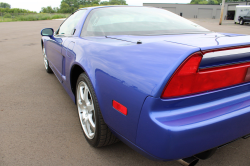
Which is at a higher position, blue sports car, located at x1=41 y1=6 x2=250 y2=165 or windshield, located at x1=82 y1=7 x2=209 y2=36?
windshield, located at x1=82 y1=7 x2=209 y2=36

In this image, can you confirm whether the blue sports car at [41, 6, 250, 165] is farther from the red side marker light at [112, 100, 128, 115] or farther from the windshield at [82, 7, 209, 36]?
the windshield at [82, 7, 209, 36]

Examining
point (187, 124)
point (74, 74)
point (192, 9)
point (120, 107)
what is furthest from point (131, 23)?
point (192, 9)

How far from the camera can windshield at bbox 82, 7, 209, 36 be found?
7.46 ft

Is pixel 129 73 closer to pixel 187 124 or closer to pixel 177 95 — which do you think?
pixel 177 95

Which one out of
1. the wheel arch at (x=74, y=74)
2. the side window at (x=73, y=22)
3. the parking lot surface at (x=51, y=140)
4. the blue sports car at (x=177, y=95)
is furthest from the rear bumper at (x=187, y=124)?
the side window at (x=73, y=22)

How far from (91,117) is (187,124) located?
113 centimetres

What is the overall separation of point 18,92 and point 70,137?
1.94 metres

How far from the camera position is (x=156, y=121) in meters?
1.17

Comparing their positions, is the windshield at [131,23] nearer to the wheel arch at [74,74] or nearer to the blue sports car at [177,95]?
the wheel arch at [74,74]

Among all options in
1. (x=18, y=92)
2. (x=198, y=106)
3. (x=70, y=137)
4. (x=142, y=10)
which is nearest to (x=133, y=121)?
(x=198, y=106)

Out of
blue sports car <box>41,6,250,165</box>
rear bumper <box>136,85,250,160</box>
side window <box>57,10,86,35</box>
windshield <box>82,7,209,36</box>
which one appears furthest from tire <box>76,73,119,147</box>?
side window <box>57,10,86,35</box>

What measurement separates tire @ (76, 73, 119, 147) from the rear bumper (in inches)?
21.5

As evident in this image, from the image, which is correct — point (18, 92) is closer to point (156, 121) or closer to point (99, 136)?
point (99, 136)

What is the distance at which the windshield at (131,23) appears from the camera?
7.46ft
